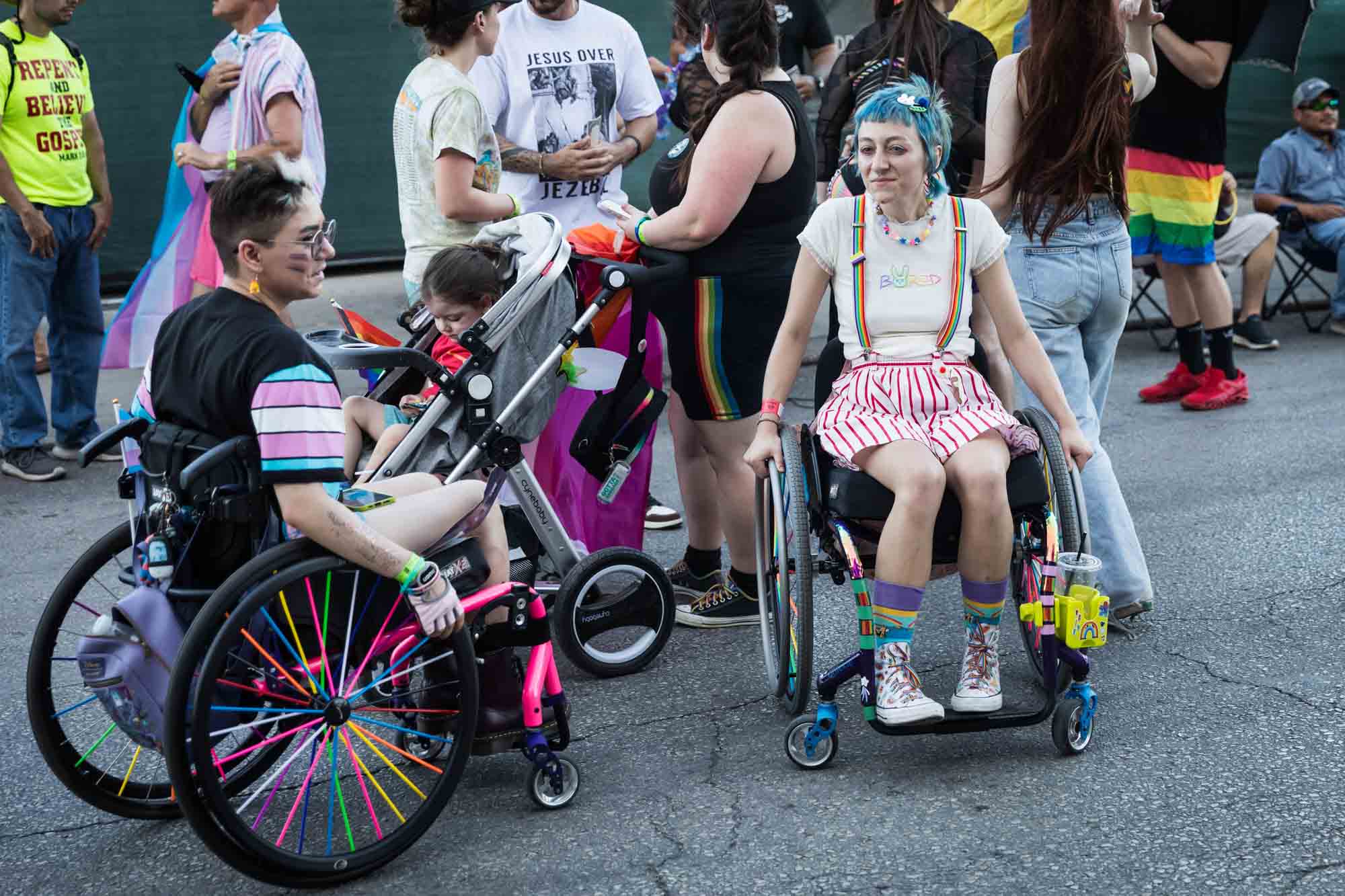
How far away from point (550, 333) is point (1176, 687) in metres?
1.99

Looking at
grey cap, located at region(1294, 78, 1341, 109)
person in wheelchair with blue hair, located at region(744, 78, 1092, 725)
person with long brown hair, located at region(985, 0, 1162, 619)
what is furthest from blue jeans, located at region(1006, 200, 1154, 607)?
grey cap, located at region(1294, 78, 1341, 109)

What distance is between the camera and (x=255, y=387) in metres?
3.05


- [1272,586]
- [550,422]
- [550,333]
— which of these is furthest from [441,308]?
[1272,586]

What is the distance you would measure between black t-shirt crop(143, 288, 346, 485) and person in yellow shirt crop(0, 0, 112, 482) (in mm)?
3658

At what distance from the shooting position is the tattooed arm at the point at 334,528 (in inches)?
120

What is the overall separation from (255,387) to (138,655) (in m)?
0.61

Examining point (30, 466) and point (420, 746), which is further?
point (30, 466)

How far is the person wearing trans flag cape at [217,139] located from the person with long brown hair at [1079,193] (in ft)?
9.58

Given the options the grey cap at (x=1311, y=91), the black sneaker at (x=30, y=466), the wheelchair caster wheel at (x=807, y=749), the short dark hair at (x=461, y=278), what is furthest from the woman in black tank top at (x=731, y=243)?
the grey cap at (x=1311, y=91)

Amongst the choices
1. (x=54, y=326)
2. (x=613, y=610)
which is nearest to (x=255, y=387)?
(x=613, y=610)

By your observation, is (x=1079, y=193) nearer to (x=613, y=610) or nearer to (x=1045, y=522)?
(x=1045, y=522)

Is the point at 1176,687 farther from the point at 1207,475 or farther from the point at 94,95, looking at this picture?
the point at 94,95

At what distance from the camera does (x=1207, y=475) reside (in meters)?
6.11

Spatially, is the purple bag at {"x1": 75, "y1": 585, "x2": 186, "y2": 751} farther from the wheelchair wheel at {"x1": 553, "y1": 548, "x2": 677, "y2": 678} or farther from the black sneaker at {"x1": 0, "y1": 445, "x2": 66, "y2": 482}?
the black sneaker at {"x1": 0, "y1": 445, "x2": 66, "y2": 482}
